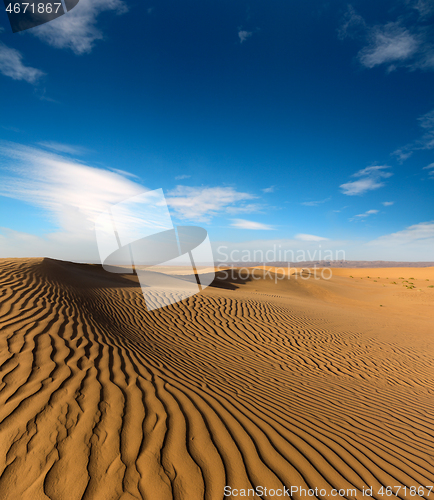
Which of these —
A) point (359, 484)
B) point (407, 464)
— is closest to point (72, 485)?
point (359, 484)

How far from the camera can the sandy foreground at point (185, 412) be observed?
6.91 ft

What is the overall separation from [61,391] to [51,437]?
2.62ft

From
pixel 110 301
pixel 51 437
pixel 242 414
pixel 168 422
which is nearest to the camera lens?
pixel 51 437

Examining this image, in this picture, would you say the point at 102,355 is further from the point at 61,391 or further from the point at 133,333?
the point at 133,333

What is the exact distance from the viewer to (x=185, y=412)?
2992 mm

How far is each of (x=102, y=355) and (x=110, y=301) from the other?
18.0 feet

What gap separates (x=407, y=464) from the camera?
111 inches

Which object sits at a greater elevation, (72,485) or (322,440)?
(72,485)

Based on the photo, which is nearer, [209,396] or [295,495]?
[295,495]

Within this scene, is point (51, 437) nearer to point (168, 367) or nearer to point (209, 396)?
point (209, 396)

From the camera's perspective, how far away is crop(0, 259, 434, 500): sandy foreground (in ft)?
6.91

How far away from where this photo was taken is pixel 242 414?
321 cm

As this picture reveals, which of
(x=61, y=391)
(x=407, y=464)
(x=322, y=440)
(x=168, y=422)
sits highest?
(x=61, y=391)

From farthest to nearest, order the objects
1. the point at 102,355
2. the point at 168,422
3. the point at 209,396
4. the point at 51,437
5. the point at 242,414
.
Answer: the point at 102,355 < the point at 209,396 < the point at 242,414 < the point at 168,422 < the point at 51,437
